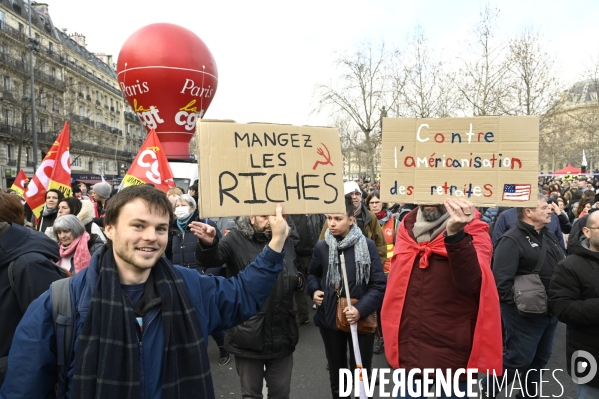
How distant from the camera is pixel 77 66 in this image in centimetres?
4938

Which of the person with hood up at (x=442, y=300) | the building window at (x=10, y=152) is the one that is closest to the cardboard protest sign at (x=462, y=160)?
the person with hood up at (x=442, y=300)

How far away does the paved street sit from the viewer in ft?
12.9

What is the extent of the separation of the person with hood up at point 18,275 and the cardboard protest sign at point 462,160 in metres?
1.99

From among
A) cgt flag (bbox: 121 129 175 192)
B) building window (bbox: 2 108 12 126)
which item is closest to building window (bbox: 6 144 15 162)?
building window (bbox: 2 108 12 126)

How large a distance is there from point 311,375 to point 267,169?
2.92m

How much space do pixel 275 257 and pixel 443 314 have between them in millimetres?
1226

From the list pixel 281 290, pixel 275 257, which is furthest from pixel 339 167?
pixel 281 290

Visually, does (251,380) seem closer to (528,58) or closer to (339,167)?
(339,167)

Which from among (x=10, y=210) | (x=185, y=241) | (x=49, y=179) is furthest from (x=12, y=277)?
(x=49, y=179)

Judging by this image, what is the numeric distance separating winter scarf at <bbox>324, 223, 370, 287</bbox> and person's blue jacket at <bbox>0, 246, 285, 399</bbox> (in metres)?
1.41

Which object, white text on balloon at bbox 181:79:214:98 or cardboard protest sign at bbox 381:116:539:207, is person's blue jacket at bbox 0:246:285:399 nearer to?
cardboard protest sign at bbox 381:116:539:207

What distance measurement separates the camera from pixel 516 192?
2453mm

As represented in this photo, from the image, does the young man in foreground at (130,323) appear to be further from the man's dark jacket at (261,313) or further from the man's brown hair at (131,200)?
the man's dark jacket at (261,313)

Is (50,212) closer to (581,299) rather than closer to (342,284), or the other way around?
(342,284)
